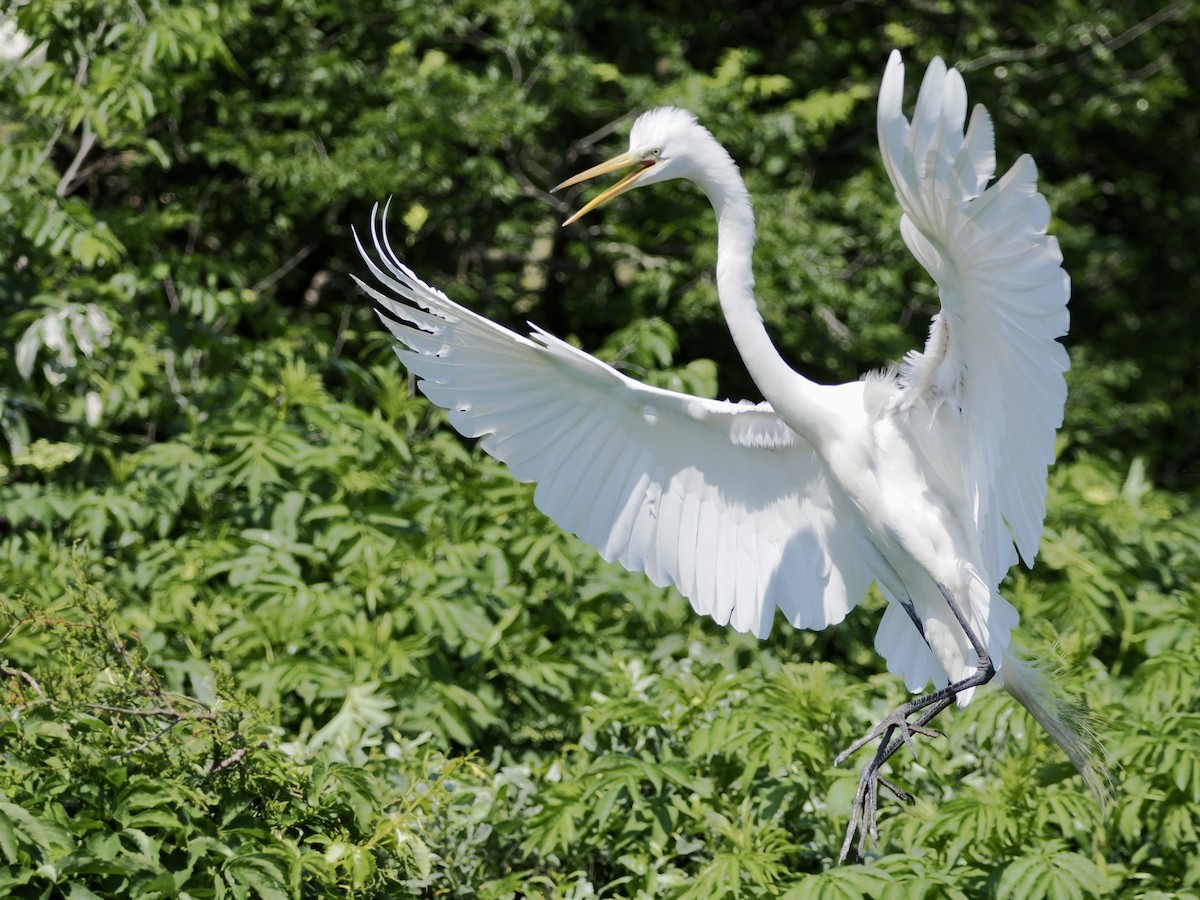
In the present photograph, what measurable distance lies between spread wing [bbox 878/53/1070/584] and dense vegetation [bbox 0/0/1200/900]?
770mm

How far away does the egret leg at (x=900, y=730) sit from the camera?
10.5 feet

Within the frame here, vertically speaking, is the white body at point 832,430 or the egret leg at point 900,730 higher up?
the white body at point 832,430

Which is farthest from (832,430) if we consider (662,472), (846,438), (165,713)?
(165,713)

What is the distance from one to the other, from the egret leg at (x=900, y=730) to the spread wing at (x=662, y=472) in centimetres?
51

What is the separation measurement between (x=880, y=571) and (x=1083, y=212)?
17.4 feet

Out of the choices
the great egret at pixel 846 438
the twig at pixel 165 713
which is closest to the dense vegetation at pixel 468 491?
the twig at pixel 165 713

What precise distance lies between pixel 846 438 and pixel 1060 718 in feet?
2.92

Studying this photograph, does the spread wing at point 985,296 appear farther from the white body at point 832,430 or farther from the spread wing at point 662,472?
the spread wing at point 662,472

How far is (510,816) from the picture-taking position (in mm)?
3617

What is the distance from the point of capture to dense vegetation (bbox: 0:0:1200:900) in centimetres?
304

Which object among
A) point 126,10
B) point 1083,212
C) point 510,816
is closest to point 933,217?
point 510,816

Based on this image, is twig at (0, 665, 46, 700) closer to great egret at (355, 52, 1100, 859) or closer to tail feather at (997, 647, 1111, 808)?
great egret at (355, 52, 1100, 859)

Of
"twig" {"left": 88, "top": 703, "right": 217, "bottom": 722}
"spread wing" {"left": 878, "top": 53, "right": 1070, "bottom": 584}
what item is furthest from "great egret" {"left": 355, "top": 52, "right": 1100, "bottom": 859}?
"twig" {"left": 88, "top": 703, "right": 217, "bottom": 722}

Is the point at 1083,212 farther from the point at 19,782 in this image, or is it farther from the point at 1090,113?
the point at 19,782
